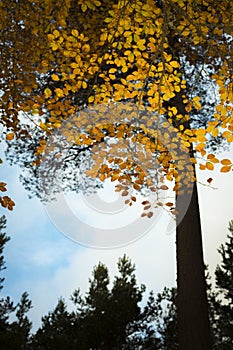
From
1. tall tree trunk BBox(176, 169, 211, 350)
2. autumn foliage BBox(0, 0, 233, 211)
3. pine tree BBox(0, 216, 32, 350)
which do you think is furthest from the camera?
pine tree BBox(0, 216, 32, 350)

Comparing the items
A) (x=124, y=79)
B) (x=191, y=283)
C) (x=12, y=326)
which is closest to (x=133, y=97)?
(x=124, y=79)

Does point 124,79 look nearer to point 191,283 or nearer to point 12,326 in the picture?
point 191,283

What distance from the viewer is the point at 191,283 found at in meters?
5.73

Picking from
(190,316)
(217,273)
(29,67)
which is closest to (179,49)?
(29,67)

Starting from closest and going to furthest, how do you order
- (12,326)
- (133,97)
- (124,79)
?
(133,97) → (124,79) → (12,326)

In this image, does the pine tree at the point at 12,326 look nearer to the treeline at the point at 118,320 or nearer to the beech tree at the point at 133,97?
the treeline at the point at 118,320

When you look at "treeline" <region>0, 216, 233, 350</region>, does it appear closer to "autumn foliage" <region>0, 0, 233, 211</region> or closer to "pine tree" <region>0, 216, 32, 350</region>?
"pine tree" <region>0, 216, 32, 350</region>

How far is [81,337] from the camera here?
1419 centimetres

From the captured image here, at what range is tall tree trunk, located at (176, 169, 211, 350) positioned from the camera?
17.5 feet

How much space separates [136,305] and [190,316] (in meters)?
10.1

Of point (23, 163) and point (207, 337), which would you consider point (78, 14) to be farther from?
point (207, 337)

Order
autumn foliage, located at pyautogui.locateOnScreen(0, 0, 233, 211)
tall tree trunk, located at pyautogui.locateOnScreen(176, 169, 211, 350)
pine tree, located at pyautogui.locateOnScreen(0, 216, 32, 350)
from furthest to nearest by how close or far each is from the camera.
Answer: pine tree, located at pyautogui.locateOnScreen(0, 216, 32, 350)
tall tree trunk, located at pyautogui.locateOnScreen(176, 169, 211, 350)
autumn foliage, located at pyautogui.locateOnScreen(0, 0, 233, 211)

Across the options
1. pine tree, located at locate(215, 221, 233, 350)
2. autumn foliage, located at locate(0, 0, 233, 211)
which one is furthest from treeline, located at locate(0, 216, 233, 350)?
autumn foliage, located at locate(0, 0, 233, 211)

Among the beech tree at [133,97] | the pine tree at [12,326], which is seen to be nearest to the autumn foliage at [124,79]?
the beech tree at [133,97]
